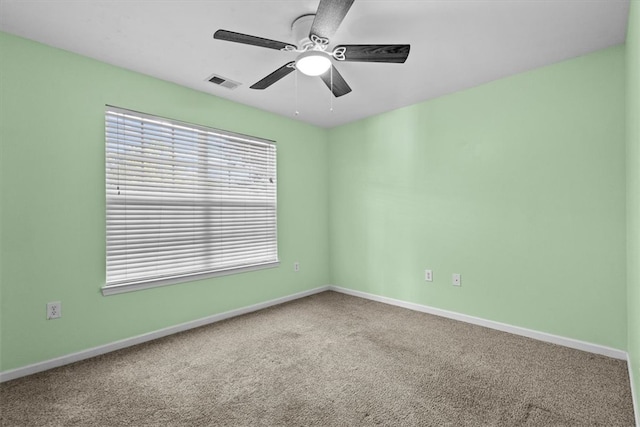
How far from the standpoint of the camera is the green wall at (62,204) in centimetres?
215

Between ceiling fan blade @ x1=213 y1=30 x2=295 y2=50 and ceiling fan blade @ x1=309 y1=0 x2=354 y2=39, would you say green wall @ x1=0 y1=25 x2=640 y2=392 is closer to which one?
ceiling fan blade @ x1=213 y1=30 x2=295 y2=50

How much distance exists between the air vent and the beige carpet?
2.41 metres

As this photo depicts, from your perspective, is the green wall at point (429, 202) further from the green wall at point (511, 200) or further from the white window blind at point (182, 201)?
the white window blind at point (182, 201)

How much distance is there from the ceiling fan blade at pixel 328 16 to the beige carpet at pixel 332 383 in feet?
7.28

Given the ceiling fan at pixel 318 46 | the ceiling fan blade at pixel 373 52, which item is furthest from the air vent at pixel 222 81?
the ceiling fan blade at pixel 373 52

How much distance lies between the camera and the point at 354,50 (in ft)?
6.48

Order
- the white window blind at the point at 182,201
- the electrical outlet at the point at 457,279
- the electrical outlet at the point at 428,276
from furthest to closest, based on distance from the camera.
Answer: the electrical outlet at the point at 428,276 → the electrical outlet at the point at 457,279 → the white window blind at the point at 182,201

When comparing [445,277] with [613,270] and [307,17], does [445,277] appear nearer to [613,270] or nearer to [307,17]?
[613,270]

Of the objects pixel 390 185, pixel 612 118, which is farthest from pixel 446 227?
pixel 612 118

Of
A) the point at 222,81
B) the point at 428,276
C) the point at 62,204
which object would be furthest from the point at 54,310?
the point at 428,276

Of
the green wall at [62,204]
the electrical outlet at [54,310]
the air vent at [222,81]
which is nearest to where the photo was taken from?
the green wall at [62,204]

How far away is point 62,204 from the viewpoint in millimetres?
2350

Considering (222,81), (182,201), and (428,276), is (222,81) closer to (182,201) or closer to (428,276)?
(182,201)

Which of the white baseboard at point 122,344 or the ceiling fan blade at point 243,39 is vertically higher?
the ceiling fan blade at point 243,39
